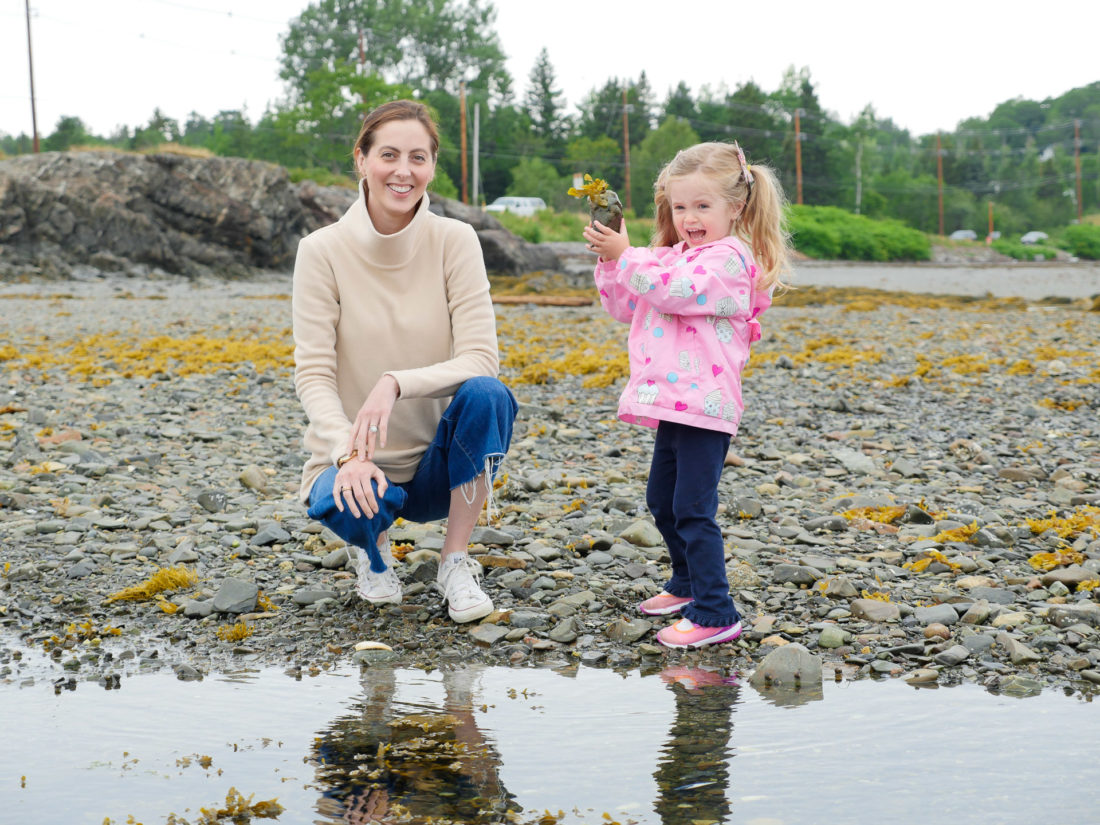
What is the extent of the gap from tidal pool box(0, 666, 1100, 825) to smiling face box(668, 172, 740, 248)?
1256 millimetres

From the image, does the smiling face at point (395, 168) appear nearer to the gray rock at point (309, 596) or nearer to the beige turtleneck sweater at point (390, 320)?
the beige turtleneck sweater at point (390, 320)

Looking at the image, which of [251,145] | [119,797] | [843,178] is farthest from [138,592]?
[843,178]

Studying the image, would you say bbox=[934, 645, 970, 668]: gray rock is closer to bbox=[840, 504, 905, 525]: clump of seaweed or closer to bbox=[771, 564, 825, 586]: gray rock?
bbox=[771, 564, 825, 586]: gray rock

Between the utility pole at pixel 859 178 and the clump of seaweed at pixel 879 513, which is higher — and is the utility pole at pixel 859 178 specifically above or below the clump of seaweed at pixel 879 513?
above

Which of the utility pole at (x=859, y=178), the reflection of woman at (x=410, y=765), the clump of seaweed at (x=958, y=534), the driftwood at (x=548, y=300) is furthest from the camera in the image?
the utility pole at (x=859, y=178)

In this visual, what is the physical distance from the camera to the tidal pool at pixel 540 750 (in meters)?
2.22

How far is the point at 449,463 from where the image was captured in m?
3.41

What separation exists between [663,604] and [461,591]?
24.4 inches

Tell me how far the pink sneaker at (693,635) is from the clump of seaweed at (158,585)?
5.23 ft

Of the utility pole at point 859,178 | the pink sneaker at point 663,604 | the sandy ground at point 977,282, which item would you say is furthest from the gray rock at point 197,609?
the utility pole at point 859,178

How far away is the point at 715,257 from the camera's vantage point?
3.18 meters

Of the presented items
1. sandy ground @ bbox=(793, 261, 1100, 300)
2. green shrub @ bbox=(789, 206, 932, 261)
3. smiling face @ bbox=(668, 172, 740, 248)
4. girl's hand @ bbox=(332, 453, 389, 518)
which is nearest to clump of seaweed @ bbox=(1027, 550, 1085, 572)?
smiling face @ bbox=(668, 172, 740, 248)

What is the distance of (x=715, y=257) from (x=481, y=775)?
5.15 ft

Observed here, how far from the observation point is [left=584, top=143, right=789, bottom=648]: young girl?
3168 mm
